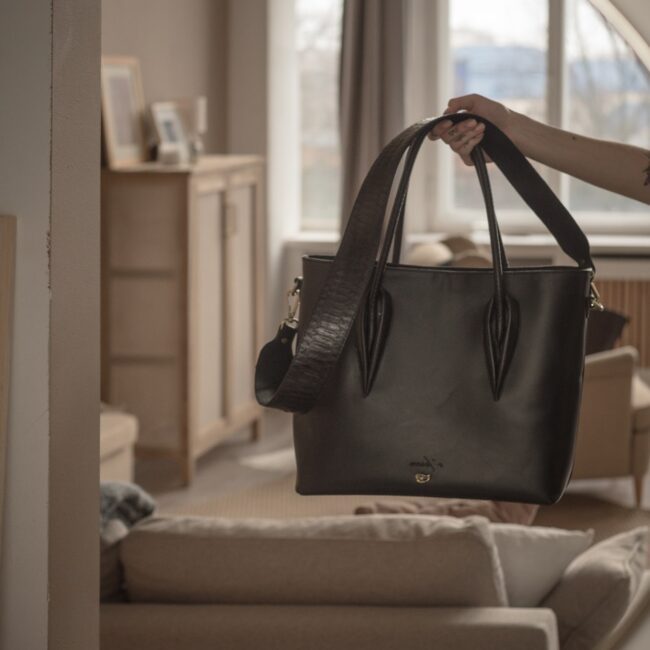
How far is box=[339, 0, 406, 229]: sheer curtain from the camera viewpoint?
5863 millimetres

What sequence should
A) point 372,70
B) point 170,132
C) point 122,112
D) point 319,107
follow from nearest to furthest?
point 122,112, point 170,132, point 372,70, point 319,107

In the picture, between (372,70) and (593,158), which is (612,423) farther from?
(593,158)

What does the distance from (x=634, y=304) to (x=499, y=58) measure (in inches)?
60.2

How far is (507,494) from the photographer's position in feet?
3.98

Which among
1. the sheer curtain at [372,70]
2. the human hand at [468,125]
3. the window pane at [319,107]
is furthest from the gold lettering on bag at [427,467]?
the window pane at [319,107]

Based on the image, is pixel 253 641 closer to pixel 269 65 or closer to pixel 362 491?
pixel 362 491

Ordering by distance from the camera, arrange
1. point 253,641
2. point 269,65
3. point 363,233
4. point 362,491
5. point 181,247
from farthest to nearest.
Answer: point 269,65, point 181,247, point 253,641, point 362,491, point 363,233

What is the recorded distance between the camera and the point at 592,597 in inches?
71.7

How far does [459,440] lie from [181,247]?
3.60 meters

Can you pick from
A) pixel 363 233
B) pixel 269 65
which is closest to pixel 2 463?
pixel 363 233

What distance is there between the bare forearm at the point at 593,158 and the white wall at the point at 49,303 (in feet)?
1.58

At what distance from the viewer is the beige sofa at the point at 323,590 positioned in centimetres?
162

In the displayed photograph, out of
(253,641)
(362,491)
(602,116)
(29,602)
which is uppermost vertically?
(602,116)

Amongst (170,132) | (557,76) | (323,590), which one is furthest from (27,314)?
(557,76)
